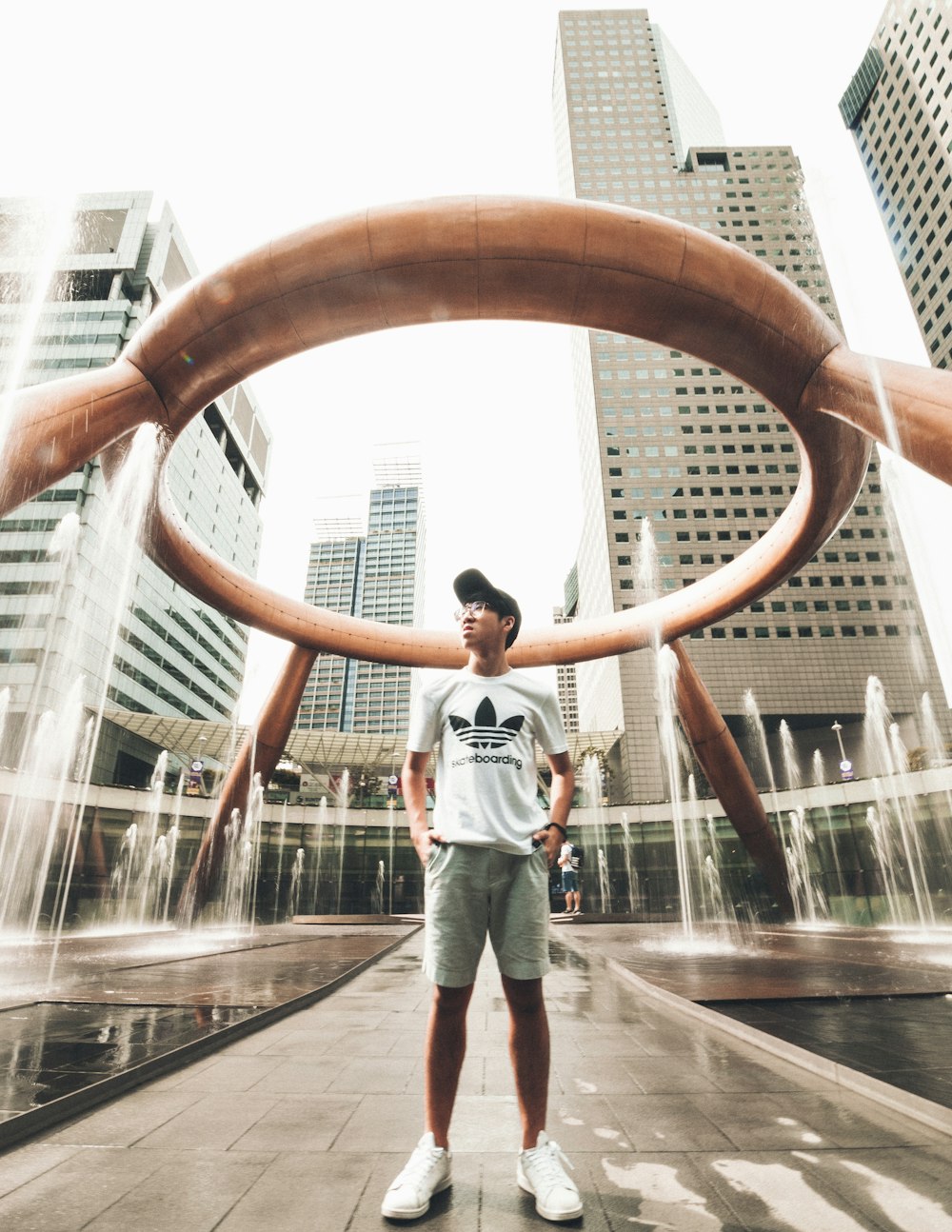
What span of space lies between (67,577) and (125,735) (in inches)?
818

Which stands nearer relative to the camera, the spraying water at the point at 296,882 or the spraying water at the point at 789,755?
the spraying water at the point at 296,882

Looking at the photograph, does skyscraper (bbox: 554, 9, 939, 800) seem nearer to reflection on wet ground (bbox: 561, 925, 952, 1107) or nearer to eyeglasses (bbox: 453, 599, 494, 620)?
reflection on wet ground (bbox: 561, 925, 952, 1107)

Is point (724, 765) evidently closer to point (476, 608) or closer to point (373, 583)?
point (476, 608)

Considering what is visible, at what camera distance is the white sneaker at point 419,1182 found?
5.65ft

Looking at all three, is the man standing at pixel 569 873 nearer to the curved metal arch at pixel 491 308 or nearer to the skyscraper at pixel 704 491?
the curved metal arch at pixel 491 308

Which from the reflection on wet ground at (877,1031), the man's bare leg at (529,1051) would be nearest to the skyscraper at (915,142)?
the reflection on wet ground at (877,1031)

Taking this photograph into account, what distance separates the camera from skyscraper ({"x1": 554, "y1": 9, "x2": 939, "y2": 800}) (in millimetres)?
46156

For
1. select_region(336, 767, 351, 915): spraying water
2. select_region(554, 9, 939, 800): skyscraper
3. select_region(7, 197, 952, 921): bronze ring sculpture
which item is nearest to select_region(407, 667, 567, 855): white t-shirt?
select_region(7, 197, 952, 921): bronze ring sculpture

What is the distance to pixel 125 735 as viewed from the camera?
130ft

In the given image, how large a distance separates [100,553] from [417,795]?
61024mm

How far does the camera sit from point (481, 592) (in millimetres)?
2531

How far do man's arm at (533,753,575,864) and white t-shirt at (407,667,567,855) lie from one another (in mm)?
42

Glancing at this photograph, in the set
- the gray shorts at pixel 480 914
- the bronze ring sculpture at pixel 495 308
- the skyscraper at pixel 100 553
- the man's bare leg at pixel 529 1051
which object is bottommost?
the man's bare leg at pixel 529 1051

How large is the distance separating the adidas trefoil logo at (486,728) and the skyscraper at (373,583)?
11584cm
